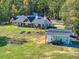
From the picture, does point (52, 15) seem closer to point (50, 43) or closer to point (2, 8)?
point (2, 8)

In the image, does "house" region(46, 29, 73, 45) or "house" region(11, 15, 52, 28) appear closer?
"house" region(46, 29, 73, 45)

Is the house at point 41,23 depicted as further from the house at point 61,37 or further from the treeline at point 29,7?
the house at point 61,37

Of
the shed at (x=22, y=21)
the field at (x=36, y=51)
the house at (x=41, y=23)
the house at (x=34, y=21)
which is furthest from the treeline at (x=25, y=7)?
the field at (x=36, y=51)

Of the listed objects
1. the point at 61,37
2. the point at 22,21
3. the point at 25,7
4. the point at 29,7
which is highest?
the point at 25,7

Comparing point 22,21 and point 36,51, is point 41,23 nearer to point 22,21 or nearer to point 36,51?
point 22,21

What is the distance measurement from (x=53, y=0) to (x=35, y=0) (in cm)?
1591

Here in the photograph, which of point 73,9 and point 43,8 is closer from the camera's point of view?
point 73,9

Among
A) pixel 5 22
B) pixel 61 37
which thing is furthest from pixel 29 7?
pixel 61 37

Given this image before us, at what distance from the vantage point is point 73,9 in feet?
181

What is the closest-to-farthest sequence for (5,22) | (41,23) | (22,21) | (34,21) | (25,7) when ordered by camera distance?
(41,23), (34,21), (22,21), (5,22), (25,7)

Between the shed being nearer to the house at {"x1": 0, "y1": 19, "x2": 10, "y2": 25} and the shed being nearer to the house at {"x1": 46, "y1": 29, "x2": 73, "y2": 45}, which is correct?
the house at {"x1": 0, "y1": 19, "x2": 10, "y2": 25}

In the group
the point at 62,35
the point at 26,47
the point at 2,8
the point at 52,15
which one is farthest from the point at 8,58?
the point at 52,15

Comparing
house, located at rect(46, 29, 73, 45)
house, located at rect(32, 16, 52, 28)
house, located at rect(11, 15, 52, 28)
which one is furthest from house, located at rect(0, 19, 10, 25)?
house, located at rect(46, 29, 73, 45)

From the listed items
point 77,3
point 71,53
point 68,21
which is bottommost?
A: point 71,53
